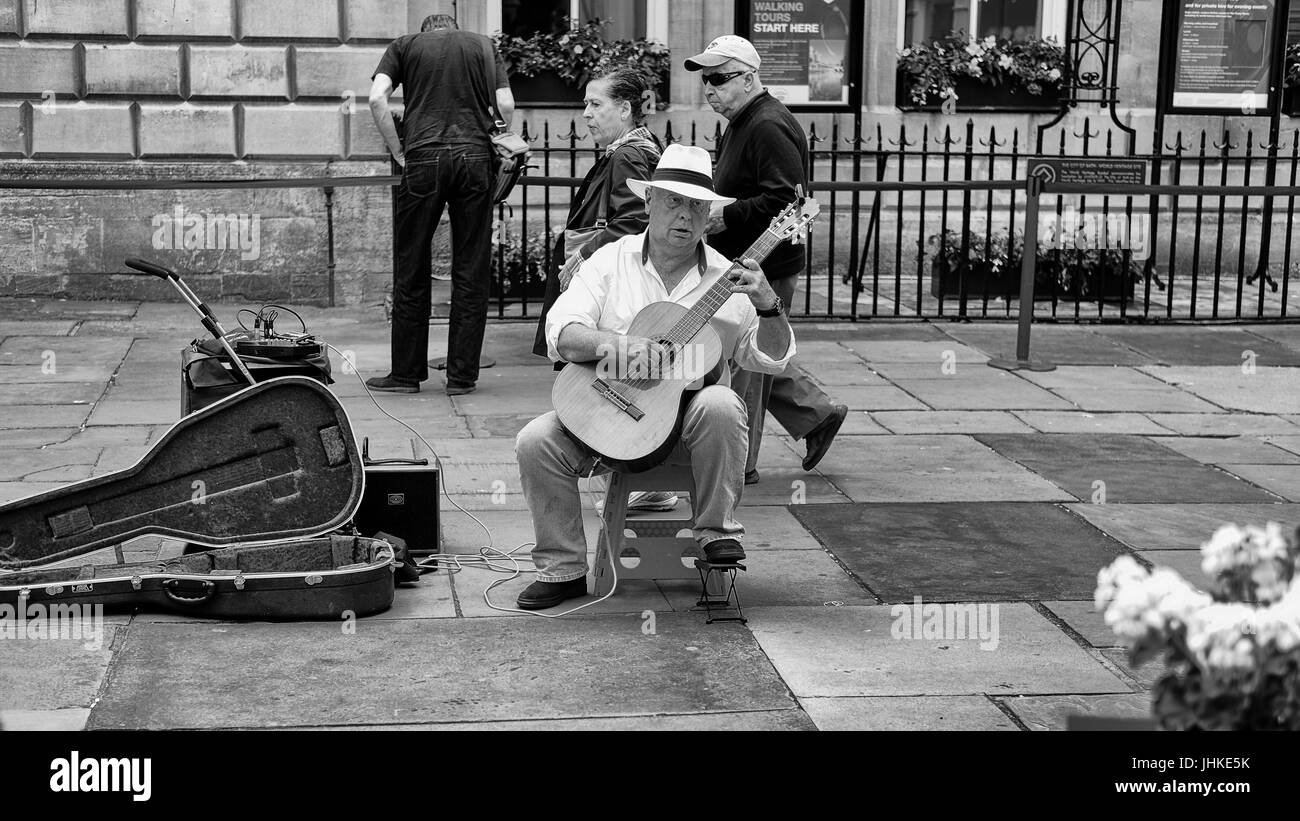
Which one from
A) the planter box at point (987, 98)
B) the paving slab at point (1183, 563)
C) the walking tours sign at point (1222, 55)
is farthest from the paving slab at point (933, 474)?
the walking tours sign at point (1222, 55)

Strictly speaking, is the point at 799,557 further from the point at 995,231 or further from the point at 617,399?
the point at 995,231

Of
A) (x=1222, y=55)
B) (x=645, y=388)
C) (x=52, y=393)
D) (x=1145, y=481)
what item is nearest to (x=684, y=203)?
(x=645, y=388)

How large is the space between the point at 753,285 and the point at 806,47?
8940 millimetres

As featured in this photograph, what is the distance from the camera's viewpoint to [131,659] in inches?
179

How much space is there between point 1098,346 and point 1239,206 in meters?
4.61

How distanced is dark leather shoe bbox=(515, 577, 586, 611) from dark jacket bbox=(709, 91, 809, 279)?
202 centimetres

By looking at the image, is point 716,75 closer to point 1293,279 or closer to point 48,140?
point 48,140

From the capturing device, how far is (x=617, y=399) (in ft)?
16.7

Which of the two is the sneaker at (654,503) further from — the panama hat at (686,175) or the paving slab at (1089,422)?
the paving slab at (1089,422)

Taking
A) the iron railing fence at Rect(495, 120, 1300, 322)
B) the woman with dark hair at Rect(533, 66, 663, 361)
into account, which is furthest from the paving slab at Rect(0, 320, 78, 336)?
the woman with dark hair at Rect(533, 66, 663, 361)

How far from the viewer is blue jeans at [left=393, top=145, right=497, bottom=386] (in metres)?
8.59

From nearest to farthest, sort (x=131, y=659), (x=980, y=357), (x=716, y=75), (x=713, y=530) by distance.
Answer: (x=131, y=659) → (x=713, y=530) → (x=716, y=75) → (x=980, y=357)
